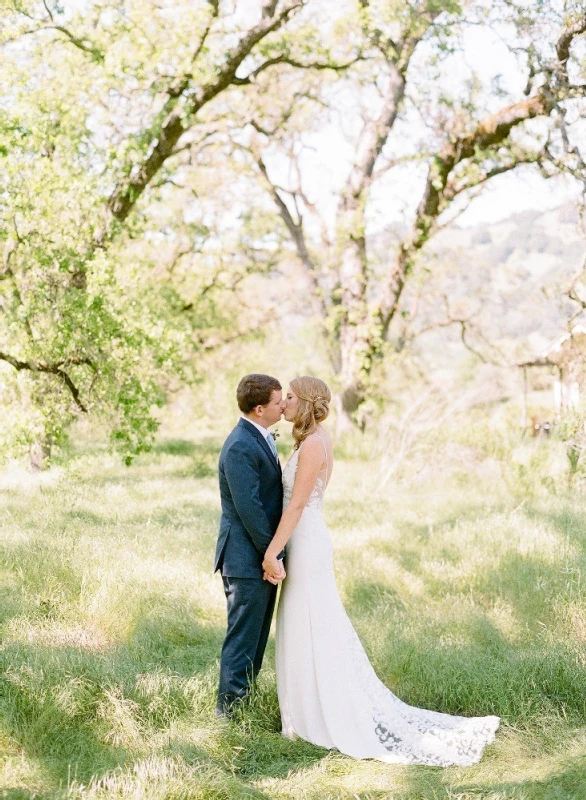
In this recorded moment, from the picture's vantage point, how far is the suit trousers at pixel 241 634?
Result: 545 centimetres

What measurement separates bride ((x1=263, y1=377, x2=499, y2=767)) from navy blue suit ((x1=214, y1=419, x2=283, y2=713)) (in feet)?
0.35

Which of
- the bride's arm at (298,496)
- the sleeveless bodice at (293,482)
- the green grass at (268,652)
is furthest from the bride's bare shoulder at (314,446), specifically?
the green grass at (268,652)

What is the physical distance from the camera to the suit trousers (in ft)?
17.9

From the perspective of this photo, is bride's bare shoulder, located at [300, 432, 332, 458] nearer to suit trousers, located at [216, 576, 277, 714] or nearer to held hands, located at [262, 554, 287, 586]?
held hands, located at [262, 554, 287, 586]

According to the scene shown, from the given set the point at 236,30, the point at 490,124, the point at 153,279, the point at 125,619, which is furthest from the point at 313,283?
the point at 125,619

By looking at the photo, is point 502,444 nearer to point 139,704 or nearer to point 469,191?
point 469,191

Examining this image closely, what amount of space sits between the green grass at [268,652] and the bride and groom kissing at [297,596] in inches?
7.6

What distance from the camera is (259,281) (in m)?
33.4

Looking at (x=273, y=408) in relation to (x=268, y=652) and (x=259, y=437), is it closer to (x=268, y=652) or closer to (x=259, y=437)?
(x=259, y=437)

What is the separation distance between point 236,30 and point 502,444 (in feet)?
29.7

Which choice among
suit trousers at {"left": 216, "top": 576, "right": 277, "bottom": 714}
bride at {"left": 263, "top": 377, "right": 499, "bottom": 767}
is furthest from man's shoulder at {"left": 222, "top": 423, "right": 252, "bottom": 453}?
suit trousers at {"left": 216, "top": 576, "right": 277, "bottom": 714}

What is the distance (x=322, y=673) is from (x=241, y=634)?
57 cm

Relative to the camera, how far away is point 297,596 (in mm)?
5586

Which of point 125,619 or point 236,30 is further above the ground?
point 236,30
